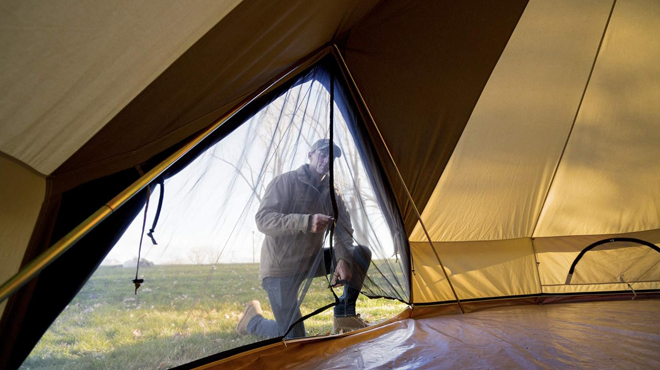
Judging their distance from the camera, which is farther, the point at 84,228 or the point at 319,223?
the point at 319,223

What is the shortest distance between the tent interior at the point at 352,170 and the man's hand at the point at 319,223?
90 mm

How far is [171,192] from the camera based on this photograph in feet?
5.16

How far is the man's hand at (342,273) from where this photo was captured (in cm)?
212

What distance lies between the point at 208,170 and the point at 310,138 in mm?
565

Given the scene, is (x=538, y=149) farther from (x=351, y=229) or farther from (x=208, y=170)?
(x=208, y=170)

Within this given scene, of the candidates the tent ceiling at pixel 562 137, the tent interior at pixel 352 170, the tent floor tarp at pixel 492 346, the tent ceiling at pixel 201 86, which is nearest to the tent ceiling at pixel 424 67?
the tent interior at pixel 352 170

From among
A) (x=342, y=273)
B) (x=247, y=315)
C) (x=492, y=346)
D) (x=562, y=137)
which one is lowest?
(x=492, y=346)

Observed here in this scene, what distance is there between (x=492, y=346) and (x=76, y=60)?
1813 mm

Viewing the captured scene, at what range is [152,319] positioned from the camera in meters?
1.46

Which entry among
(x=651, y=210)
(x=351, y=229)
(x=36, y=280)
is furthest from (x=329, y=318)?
(x=651, y=210)

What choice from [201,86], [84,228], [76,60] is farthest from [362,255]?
[76,60]

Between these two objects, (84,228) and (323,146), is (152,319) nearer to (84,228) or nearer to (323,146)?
(84,228)

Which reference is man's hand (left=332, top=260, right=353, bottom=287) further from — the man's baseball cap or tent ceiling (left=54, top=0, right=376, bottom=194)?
tent ceiling (left=54, top=0, right=376, bottom=194)

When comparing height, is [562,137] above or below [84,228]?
above
